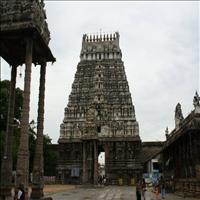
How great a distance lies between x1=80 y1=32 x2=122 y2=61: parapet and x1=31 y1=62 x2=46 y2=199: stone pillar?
6565 cm

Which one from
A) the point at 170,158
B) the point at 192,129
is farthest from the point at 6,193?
the point at 170,158

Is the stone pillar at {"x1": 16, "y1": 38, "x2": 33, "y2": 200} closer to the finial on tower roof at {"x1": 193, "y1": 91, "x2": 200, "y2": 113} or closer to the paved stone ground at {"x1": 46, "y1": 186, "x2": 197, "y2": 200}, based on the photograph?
the paved stone ground at {"x1": 46, "y1": 186, "x2": 197, "y2": 200}

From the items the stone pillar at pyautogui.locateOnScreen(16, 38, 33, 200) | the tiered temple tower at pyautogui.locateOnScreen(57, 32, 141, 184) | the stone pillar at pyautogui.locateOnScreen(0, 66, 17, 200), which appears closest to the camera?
the stone pillar at pyautogui.locateOnScreen(16, 38, 33, 200)

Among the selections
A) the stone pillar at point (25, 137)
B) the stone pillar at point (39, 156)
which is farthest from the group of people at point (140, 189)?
the stone pillar at point (25, 137)

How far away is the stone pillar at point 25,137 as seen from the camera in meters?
20.0

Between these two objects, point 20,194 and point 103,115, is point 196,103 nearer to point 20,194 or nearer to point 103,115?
point 20,194

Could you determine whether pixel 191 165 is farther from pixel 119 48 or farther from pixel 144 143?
pixel 119 48

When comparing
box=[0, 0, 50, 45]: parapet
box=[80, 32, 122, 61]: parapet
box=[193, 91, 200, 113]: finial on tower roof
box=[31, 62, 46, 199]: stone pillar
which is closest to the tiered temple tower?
box=[80, 32, 122, 61]: parapet

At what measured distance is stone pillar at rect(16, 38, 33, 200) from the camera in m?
20.0

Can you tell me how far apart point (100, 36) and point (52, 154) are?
112 feet

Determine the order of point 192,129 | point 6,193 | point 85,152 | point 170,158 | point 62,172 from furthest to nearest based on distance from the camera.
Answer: point 62,172 < point 85,152 < point 170,158 < point 192,129 < point 6,193

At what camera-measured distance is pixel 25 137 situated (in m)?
20.9

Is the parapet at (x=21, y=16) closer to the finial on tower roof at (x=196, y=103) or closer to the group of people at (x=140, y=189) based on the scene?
the group of people at (x=140, y=189)

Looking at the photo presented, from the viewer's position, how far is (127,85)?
85312mm
